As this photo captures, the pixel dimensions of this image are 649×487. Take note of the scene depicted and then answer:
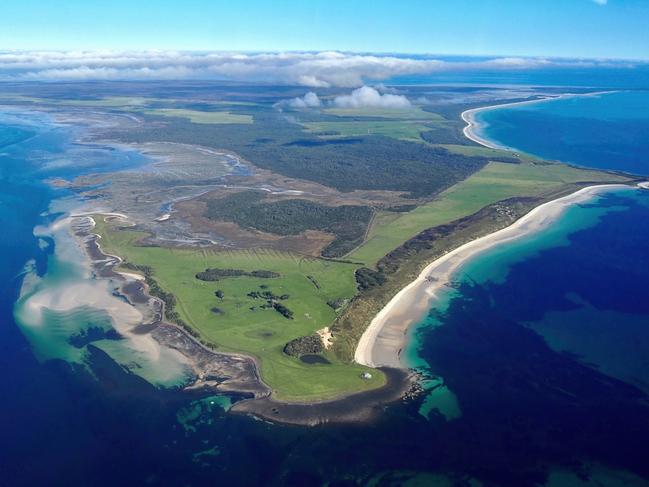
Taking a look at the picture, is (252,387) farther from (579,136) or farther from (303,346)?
(579,136)

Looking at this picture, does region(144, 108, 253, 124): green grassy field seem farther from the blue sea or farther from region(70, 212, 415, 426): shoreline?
region(70, 212, 415, 426): shoreline

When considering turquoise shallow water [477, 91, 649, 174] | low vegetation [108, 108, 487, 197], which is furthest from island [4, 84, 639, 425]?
turquoise shallow water [477, 91, 649, 174]

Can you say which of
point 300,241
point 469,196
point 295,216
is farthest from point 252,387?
point 469,196

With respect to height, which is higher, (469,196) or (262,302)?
(469,196)

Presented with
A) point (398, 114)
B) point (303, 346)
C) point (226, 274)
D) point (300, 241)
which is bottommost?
point (303, 346)

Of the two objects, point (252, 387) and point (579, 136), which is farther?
point (579, 136)

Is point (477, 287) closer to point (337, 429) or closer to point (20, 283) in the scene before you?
point (337, 429)
